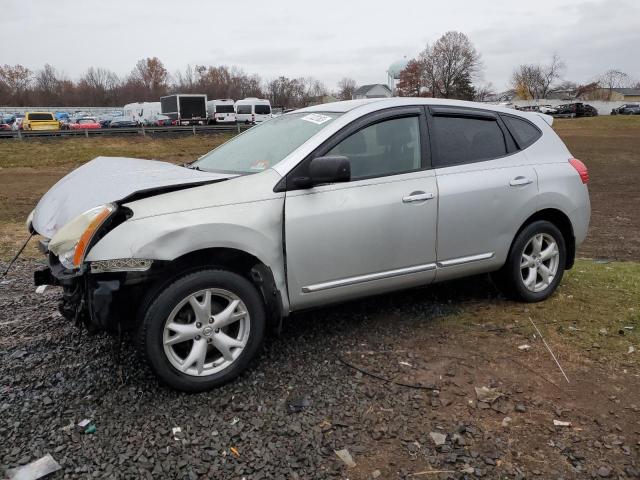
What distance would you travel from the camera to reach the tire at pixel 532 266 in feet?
14.4

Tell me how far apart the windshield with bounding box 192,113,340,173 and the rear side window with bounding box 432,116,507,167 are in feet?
2.77

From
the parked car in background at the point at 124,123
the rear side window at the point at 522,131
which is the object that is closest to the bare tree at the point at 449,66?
the parked car in background at the point at 124,123

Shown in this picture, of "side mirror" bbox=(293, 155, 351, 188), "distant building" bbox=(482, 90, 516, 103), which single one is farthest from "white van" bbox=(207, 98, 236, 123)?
"distant building" bbox=(482, 90, 516, 103)

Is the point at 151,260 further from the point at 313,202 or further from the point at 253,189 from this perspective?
the point at 313,202

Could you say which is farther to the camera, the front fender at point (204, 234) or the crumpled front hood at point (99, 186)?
the crumpled front hood at point (99, 186)

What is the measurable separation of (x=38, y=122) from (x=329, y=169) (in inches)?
1514

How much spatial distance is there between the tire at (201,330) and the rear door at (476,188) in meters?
1.58

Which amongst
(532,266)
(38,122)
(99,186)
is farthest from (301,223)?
(38,122)

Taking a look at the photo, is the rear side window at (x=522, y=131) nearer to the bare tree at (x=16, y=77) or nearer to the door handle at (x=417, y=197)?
the door handle at (x=417, y=197)

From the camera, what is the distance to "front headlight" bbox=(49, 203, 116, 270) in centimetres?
289

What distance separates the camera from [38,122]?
3578cm

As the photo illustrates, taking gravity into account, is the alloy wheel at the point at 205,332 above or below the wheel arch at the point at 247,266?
below

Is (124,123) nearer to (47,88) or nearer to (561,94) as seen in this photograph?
(47,88)

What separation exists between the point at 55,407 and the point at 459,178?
3.12m
